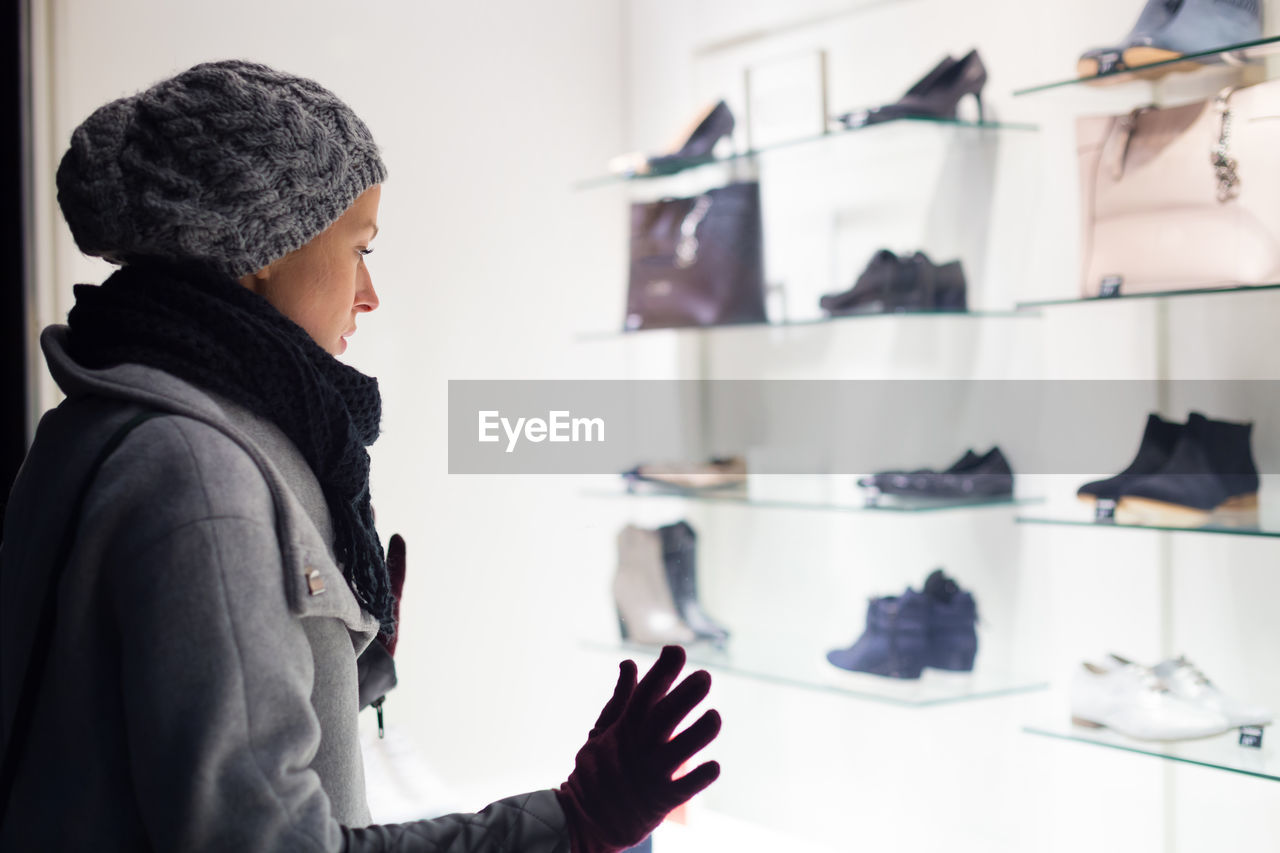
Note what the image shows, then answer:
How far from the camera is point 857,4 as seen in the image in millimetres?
3275

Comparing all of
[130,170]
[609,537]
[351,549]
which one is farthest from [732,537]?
[130,170]

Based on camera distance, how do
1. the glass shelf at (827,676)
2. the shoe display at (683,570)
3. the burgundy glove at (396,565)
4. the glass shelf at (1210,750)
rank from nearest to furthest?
1. the burgundy glove at (396,565)
2. the glass shelf at (1210,750)
3. the glass shelf at (827,676)
4. the shoe display at (683,570)

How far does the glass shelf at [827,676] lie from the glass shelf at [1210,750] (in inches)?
13.3

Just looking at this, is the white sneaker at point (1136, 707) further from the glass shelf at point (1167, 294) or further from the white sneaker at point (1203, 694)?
the glass shelf at point (1167, 294)

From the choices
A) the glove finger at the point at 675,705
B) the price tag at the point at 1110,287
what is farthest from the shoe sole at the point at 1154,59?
the glove finger at the point at 675,705

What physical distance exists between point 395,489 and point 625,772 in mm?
2347

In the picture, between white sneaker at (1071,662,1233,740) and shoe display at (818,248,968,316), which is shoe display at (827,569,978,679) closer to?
white sneaker at (1071,662,1233,740)

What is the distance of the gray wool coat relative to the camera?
3.21 feet

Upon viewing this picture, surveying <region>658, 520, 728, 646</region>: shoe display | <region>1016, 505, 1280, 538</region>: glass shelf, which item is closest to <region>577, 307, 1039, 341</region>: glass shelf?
<region>1016, 505, 1280, 538</region>: glass shelf

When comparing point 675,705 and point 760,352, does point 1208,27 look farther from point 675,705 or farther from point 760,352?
point 675,705

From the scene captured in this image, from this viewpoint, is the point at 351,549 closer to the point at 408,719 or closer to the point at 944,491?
the point at 944,491

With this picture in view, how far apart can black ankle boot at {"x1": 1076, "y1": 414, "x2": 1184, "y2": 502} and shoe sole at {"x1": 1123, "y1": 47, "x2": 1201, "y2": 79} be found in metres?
0.74

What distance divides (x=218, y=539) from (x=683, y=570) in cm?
257

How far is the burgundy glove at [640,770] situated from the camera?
3.70 feet
